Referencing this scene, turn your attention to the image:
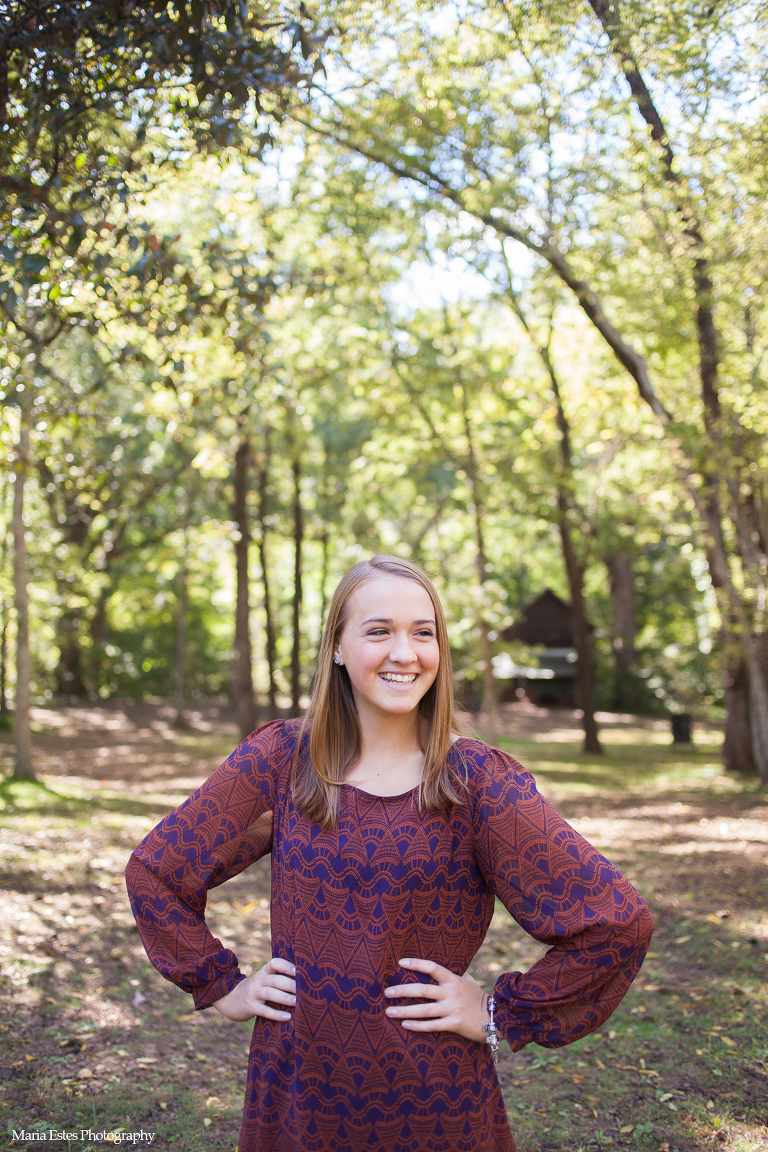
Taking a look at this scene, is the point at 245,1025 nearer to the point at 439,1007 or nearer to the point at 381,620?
the point at 439,1007

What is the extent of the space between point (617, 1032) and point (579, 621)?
44.1 ft

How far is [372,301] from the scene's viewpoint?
14.3 metres

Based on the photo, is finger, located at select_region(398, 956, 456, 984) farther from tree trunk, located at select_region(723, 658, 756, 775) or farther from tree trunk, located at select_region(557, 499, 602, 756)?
tree trunk, located at select_region(557, 499, 602, 756)

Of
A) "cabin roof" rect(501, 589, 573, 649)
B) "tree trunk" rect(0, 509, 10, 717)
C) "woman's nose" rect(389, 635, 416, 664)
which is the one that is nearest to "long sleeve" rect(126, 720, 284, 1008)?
"woman's nose" rect(389, 635, 416, 664)

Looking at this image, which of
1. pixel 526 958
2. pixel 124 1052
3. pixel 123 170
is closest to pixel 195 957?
pixel 124 1052

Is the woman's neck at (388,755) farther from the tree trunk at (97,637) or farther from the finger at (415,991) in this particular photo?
the tree trunk at (97,637)

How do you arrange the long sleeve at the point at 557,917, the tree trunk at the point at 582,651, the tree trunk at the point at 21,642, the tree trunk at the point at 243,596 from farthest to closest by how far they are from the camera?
the tree trunk at the point at 582,651, the tree trunk at the point at 243,596, the tree trunk at the point at 21,642, the long sleeve at the point at 557,917

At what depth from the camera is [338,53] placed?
5.30 meters

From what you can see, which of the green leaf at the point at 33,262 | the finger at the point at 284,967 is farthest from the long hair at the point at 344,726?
the green leaf at the point at 33,262

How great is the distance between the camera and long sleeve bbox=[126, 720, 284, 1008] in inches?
79.7

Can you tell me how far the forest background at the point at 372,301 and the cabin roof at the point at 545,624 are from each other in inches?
330

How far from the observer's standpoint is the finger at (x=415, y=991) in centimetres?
185

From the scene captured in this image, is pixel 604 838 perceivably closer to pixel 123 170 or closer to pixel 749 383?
pixel 749 383

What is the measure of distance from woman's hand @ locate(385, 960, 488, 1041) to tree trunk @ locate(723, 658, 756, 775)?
1155cm
